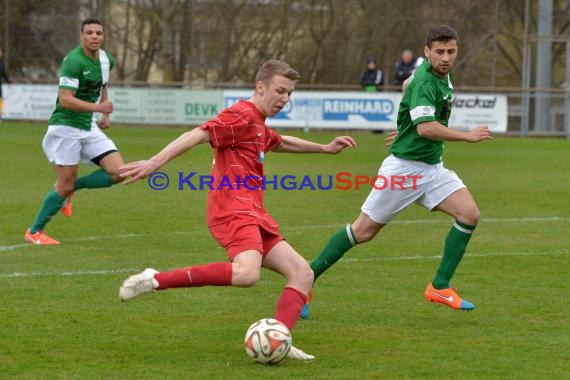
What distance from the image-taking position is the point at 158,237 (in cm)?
1073

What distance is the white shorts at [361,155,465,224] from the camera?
7.43 metres

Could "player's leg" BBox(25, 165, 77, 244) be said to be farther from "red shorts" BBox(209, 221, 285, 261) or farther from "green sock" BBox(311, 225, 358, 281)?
"red shorts" BBox(209, 221, 285, 261)

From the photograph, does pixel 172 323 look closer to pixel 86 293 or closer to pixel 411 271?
pixel 86 293

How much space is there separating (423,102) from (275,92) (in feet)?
4.78

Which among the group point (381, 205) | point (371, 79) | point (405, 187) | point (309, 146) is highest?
point (309, 146)

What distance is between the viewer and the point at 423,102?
7.17 metres

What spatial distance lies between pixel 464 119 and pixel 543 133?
2.45 metres

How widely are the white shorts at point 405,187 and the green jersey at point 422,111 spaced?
7cm

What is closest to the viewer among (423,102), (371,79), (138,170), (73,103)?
(138,170)

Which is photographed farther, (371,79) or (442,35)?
(371,79)

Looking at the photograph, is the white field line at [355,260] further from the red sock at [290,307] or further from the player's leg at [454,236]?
the red sock at [290,307]

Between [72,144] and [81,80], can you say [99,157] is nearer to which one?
[72,144]

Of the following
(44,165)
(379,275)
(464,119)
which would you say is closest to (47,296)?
(379,275)

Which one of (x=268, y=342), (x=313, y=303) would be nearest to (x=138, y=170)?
(x=268, y=342)
